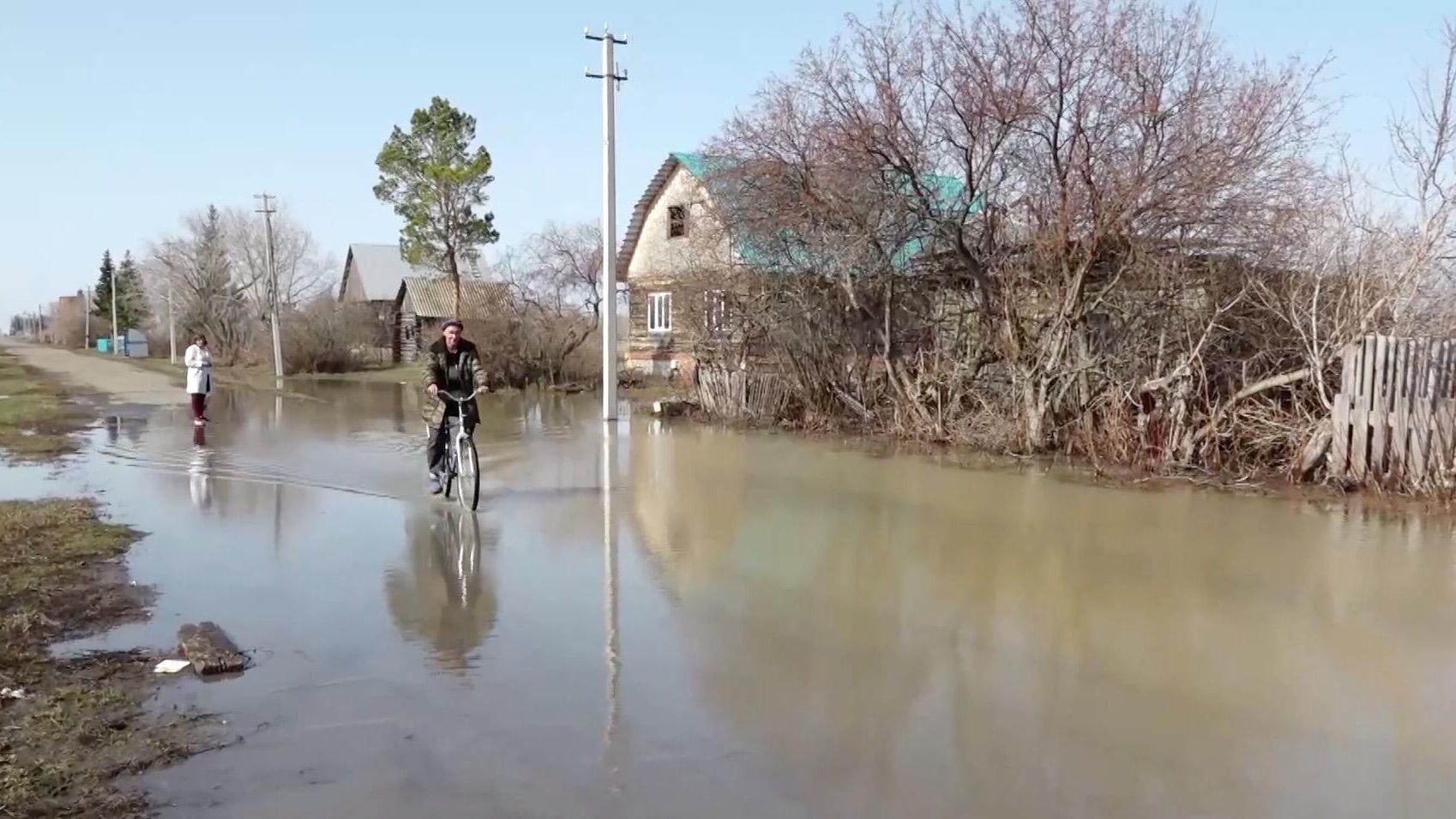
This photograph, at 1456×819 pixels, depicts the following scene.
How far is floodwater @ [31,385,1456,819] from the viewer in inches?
164

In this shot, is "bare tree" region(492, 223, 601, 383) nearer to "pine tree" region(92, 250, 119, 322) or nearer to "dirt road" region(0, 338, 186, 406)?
"dirt road" region(0, 338, 186, 406)

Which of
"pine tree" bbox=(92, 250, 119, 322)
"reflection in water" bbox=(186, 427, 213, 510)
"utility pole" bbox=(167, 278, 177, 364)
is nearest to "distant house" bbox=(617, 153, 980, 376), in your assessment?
"reflection in water" bbox=(186, 427, 213, 510)

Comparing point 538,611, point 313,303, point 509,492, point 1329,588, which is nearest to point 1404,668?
point 1329,588

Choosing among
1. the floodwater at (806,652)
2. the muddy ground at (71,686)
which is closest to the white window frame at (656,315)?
the floodwater at (806,652)

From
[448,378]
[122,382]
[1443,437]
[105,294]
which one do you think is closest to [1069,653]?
[448,378]

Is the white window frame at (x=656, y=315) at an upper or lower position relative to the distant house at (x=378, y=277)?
lower

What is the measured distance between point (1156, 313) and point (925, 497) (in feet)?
16.0

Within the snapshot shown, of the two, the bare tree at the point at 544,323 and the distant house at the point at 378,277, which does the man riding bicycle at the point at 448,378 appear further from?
the distant house at the point at 378,277

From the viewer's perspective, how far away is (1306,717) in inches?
195

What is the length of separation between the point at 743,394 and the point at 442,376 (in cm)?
937

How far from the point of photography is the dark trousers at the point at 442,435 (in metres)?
10.2

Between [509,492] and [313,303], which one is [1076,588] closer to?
[509,492]

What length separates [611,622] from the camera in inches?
251

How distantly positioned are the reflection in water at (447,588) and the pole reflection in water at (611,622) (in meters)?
0.75
